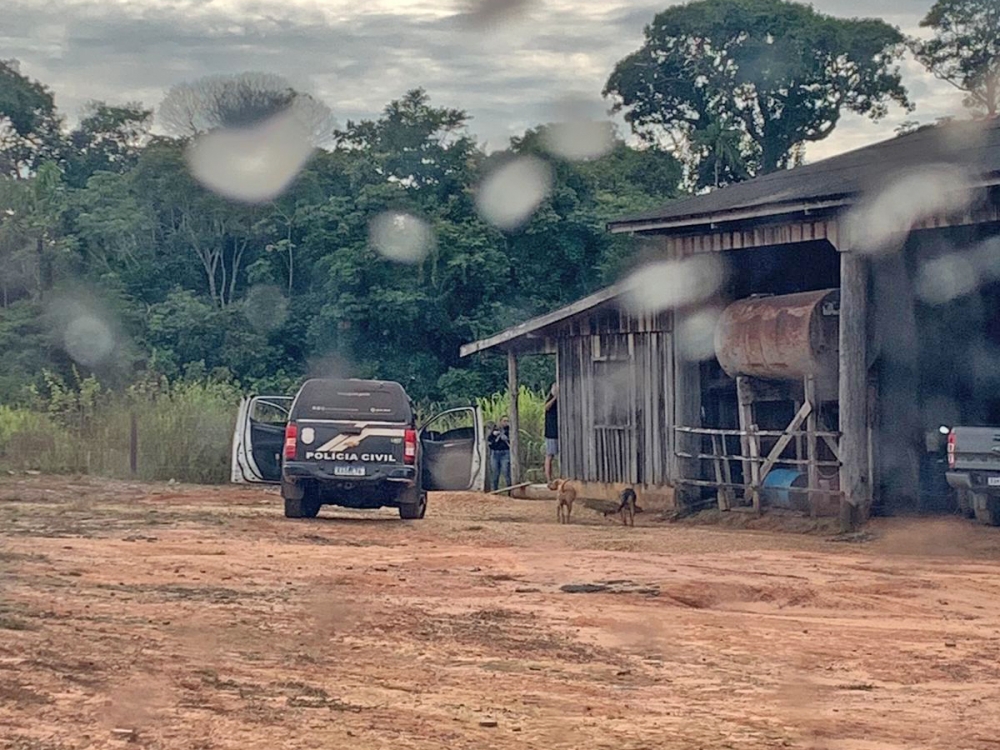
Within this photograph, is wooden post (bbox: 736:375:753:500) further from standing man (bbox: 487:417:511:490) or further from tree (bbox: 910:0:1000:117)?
tree (bbox: 910:0:1000:117)

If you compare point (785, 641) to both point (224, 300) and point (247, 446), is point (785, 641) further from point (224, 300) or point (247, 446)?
point (224, 300)

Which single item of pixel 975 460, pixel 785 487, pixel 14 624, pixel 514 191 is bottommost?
pixel 14 624

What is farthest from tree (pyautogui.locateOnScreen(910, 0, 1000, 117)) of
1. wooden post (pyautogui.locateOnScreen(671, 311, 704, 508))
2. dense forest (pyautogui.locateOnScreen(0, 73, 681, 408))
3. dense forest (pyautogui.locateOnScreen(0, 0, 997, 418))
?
wooden post (pyautogui.locateOnScreen(671, 311, 704, 508))

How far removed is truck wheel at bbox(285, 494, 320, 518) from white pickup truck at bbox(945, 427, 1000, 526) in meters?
8.12

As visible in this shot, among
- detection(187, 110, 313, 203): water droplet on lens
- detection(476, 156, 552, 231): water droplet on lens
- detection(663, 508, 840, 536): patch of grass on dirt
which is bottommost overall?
detection(663, 508, 840, 536): patch of grass on dirt

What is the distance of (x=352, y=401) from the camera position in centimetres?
2184

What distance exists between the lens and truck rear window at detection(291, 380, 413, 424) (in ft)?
70.5

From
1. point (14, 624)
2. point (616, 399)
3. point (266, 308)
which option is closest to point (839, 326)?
point (616, 399)

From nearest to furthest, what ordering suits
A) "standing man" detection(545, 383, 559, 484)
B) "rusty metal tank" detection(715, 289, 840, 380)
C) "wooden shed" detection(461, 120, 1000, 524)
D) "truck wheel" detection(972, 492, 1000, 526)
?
"truck wheel" detection(972, 492, 1000, 526), "wooden shed" detection(461, 120, 1000, 524), "rusty metal tank" detection(715, 289, 840, 380), "standing man" detection(545, 383, 559, 484)

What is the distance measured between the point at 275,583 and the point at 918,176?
9530 mm

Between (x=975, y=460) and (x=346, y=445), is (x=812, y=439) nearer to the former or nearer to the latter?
(x=975, y=460)

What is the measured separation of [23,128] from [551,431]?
110ft

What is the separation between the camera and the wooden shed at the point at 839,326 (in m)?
19.6

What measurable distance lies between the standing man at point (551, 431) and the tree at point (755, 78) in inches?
1078
